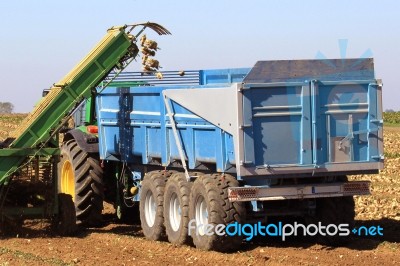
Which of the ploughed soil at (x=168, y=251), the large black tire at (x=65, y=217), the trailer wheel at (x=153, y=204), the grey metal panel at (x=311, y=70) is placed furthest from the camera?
the large black tire at (x=65, y=217)

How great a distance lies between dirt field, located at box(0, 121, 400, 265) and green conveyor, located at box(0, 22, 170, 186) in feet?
4.30

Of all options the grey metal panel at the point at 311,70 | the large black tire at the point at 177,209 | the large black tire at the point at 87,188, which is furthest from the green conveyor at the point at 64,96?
the grey metal panel at the point at 311,70

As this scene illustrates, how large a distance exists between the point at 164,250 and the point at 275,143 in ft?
7.43

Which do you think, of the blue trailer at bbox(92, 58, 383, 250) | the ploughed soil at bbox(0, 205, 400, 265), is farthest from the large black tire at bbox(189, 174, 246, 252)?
the ploughed soil at bbox(0, 205, 400, 265)

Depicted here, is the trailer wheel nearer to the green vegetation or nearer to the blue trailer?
the blue trailer

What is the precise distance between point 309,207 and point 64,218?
13.7ft

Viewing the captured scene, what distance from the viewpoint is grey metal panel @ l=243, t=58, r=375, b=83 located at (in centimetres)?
1252

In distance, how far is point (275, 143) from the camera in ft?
40.7

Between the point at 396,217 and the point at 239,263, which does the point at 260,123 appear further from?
the point at 396,217

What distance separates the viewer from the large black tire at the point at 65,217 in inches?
599

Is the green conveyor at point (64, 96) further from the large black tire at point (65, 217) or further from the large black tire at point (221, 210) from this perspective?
the large black tire at point (221, 210)

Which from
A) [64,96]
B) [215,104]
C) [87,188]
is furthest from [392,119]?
[215,104]

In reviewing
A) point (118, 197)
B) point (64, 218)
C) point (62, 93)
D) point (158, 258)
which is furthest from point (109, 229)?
point (158, 258)

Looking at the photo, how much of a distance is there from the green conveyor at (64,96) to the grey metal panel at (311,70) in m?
3.75
